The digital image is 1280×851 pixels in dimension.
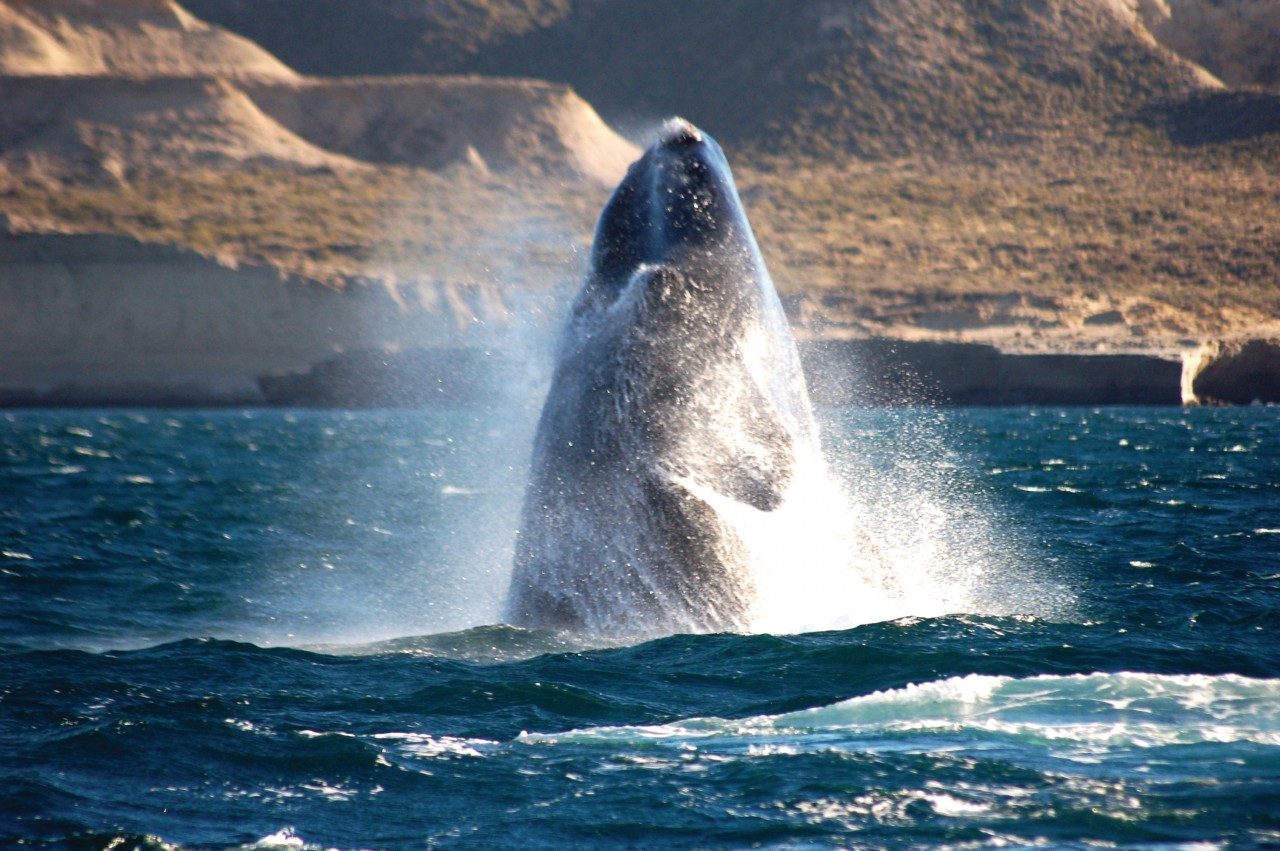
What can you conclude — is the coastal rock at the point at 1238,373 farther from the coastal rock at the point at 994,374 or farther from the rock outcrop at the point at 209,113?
the rock outcrop at the point at 209,113

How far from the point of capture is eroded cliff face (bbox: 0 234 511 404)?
197 feet

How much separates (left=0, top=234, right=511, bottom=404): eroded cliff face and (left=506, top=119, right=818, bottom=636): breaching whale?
52203 millimetres

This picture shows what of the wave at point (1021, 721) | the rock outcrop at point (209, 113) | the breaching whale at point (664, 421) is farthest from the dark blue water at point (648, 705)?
the rock outcrop at point (209, 113)

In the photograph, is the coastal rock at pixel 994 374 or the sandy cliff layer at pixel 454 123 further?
the sandy cliff layer at pixel 454 123

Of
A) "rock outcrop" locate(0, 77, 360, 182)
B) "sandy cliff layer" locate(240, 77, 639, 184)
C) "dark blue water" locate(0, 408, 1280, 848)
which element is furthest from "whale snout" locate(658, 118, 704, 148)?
"sandy cliff layer" locate(240, 77, 639, 184)

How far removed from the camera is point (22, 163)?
7350cm

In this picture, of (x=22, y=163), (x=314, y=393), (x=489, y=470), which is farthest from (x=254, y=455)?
(x=22, y=163)

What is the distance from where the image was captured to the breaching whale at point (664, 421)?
7.69 metres

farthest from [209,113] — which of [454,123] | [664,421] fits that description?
[664,421]

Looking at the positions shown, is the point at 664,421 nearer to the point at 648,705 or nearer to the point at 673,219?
the point at 673,219

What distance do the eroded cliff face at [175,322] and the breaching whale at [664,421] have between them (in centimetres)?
5220

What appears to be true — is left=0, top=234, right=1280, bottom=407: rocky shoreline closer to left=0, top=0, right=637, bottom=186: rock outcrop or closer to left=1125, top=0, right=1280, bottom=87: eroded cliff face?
left=0, top=0, right=637, bottom=186: rock outcrop

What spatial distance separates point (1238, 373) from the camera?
55.2 meters

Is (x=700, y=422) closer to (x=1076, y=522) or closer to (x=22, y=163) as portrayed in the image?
(x=1076, y=522)
